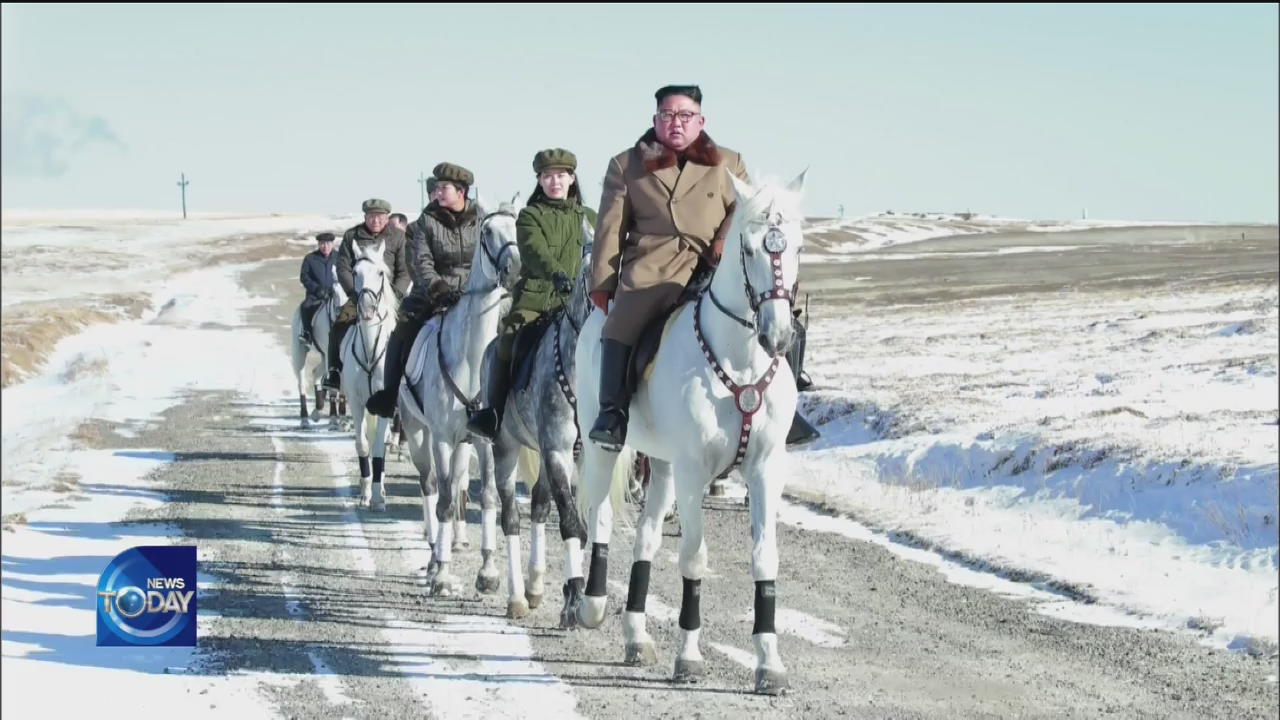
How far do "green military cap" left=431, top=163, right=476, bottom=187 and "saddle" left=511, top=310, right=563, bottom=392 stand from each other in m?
2.25

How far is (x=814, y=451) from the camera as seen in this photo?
64.3 ft

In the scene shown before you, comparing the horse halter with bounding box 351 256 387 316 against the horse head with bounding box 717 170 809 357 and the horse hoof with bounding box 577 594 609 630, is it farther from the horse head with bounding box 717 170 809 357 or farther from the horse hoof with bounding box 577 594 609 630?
the horse head with bounding box 717 170 809 357

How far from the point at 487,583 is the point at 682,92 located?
455 centimetres

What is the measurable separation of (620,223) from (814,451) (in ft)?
36.4

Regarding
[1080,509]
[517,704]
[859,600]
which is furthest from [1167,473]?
[517,704]

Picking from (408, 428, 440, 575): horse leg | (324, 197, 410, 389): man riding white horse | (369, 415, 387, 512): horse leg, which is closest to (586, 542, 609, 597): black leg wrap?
(408, 428, 440, 575): horse leg

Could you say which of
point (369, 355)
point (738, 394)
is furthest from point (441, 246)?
point (738, 394)

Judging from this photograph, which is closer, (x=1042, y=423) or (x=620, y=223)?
(x=620, y=223)

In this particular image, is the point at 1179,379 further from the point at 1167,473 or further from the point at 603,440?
the point at 603,440

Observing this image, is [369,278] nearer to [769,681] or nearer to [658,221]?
[658,221]

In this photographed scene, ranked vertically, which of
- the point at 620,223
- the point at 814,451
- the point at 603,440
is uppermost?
the point at 620,223

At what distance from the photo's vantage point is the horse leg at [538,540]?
10.6 meters

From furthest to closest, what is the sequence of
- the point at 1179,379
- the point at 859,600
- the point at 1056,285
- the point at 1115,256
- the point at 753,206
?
the point at 1115,256
the point at 1056,285
the point at 1179,379
the point at 859,600
the point at 753,206

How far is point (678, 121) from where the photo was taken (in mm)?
8914
